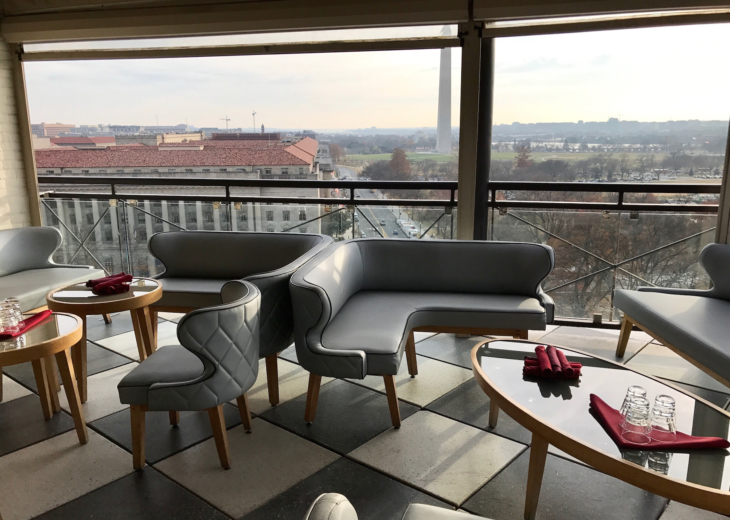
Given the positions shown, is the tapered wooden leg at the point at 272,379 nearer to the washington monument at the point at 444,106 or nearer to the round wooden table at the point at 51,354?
the round wooden table at the point at 51,354

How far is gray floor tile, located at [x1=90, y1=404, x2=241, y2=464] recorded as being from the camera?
8.41 ft

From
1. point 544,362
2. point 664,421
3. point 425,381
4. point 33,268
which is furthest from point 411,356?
point 33,268

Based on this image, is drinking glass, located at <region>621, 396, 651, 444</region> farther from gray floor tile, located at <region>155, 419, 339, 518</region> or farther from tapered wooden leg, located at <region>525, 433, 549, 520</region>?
gray floor tile, located at <region>155, 419, 339, 518</region>

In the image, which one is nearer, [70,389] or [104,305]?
[70,389]

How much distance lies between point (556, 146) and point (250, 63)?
272 centimetres

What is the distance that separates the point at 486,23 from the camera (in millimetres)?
3900

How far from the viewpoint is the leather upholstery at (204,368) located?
2.21 m

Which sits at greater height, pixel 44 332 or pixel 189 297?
pixel 44 332

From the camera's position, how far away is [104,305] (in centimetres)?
307

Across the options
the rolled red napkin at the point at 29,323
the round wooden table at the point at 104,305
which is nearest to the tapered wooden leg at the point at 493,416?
the round wooden table at the point at 104,305

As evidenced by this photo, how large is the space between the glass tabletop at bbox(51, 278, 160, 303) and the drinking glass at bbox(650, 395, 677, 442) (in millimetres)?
2720

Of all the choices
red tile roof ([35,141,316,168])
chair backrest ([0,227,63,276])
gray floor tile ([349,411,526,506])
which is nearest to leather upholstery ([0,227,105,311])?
chair backrest ([0,227,63,276])

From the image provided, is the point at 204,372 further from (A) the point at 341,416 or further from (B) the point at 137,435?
(A) the point at 341,416

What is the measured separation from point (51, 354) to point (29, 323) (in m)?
0.36
